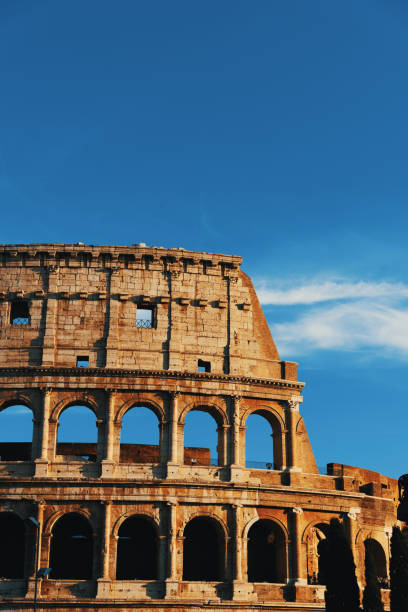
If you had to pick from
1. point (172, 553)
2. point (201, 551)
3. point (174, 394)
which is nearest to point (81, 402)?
point (174, 394)

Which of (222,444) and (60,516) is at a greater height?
(222,444)

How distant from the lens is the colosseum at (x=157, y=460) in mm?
40062

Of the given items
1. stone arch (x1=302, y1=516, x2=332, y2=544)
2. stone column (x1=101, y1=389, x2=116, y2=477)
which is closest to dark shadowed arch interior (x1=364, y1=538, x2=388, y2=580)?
stone arch (x1=302, y1=516, x2=332, y2=544)

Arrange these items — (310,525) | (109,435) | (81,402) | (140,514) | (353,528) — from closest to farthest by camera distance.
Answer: (140,514), (109,435), (81,402), (310,525), (353,528)

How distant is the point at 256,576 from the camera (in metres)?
42.8

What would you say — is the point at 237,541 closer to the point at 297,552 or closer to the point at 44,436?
the point at 297,552

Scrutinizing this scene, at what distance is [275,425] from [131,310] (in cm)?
862

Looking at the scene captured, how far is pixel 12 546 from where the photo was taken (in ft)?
137

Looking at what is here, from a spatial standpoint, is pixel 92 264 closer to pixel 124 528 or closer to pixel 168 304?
pixel 168 304

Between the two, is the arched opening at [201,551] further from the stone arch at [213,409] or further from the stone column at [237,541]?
the stone arch at [213,409]

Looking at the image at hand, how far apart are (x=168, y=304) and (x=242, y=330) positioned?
12.2ft

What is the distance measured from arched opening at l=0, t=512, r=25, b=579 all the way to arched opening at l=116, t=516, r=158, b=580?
4.27m

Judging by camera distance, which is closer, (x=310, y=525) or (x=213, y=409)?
(x=310, y=525)

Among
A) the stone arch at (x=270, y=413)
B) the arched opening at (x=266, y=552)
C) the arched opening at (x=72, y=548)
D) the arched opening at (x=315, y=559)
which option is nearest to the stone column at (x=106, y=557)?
the arched opening at (x=72, y=548)
